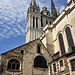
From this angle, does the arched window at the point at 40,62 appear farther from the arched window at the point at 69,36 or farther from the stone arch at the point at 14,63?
the arched window at the point at 69,36

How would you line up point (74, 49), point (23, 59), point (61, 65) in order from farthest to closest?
point (23, 59) → point (61, 65) → point (74, 49)

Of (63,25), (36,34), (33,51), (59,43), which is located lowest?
(33,51)

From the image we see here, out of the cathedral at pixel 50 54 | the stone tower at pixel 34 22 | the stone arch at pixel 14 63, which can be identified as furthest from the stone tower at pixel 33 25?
the stone arch at pixel 14 63

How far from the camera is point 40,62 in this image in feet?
59.4

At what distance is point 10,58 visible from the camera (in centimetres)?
1611

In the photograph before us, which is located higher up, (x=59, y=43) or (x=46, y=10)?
(x=46, y=10)

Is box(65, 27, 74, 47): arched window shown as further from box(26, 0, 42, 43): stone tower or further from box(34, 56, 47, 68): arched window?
box(26, 0, 42, 43): stone tower

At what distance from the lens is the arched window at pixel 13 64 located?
1588 cm

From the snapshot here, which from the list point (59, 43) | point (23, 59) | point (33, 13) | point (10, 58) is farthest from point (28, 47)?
point (33, 13)

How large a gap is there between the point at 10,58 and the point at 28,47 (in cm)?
354

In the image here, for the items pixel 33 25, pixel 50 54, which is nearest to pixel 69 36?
pixel 50 54

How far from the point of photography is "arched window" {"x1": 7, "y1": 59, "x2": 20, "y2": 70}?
15.9 metres

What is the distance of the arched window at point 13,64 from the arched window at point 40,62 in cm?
297

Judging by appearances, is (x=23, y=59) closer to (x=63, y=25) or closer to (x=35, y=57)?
(x=35, y=57)
